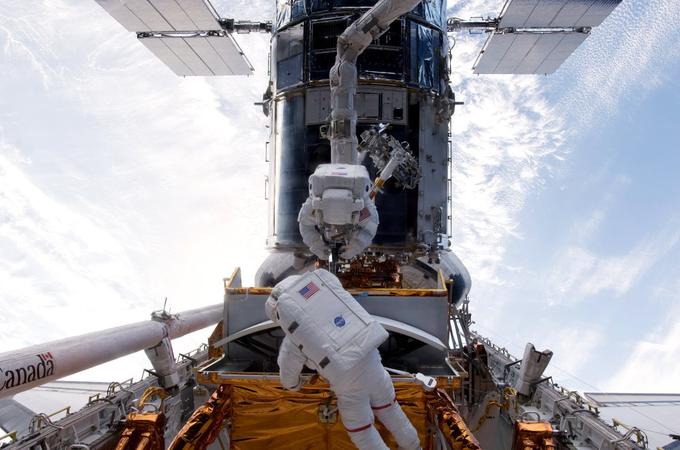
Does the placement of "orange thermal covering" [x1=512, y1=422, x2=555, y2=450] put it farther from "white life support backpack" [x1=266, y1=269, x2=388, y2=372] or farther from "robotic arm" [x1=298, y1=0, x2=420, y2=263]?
"robotic arm" [x1=298, y1=0, x2=420, y2=263]

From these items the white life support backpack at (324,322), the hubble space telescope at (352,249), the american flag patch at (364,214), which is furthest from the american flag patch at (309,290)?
the american flag patch at (364,214)

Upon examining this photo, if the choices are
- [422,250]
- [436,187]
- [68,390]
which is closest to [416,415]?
[422,250]

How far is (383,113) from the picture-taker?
791cm

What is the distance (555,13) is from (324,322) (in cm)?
995

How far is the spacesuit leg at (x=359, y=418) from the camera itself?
3337mm

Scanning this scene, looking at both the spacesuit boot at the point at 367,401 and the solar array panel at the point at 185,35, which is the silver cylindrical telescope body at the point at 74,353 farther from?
the solar array panel at the point at 185,35

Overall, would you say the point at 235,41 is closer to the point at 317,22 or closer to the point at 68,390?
the point at 317,22

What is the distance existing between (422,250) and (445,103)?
2636 mm

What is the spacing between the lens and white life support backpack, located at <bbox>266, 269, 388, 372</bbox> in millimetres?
3191

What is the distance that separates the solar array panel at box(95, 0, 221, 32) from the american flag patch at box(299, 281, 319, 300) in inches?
357

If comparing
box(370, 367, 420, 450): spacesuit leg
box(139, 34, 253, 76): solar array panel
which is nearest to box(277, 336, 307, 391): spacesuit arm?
box(370, 367, 420, 450): spacesuit leg

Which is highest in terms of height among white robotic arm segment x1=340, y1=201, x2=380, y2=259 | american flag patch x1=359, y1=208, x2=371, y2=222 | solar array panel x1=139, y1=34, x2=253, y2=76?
solar array panel x1=139, y1=34, x2=253, y2=76

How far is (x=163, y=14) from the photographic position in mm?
10570

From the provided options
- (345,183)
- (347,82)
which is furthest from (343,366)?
(347,82)
